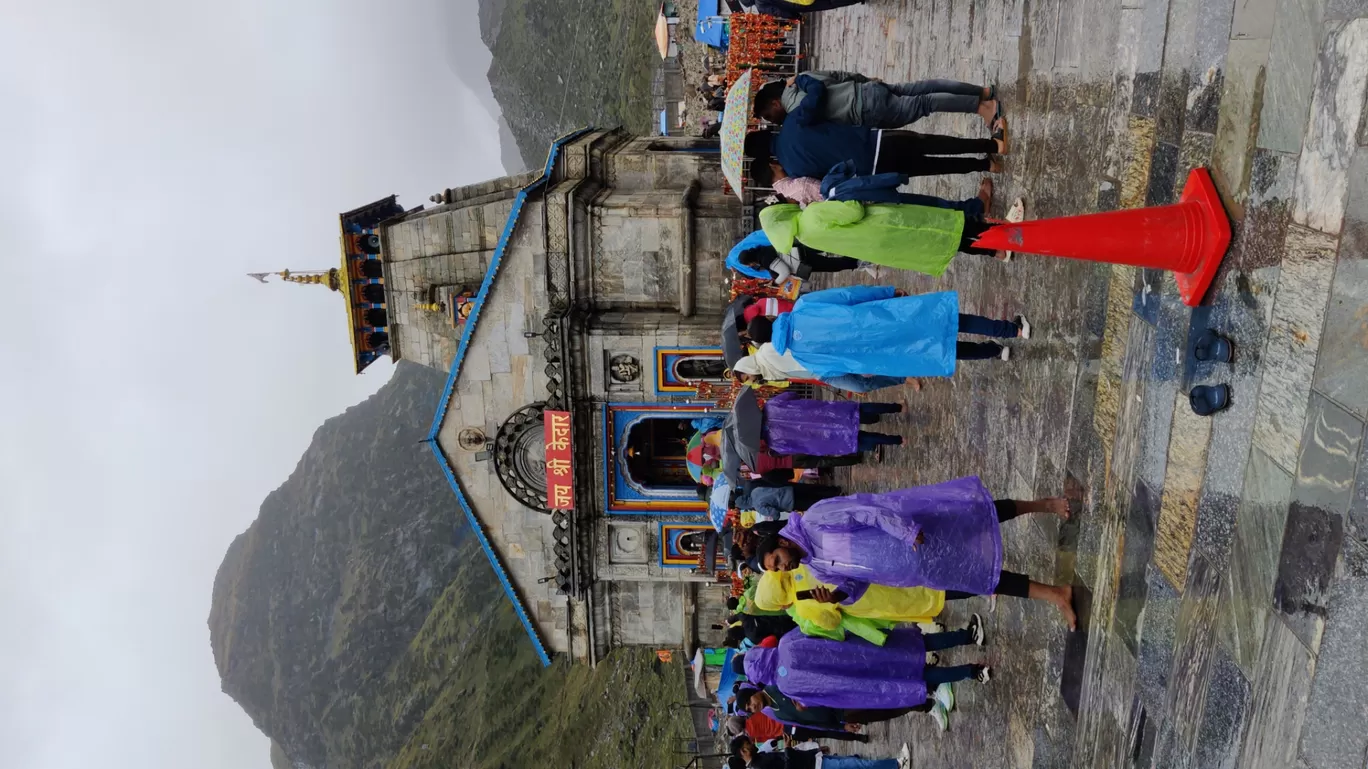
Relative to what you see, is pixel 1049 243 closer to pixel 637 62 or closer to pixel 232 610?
pixel 637 62

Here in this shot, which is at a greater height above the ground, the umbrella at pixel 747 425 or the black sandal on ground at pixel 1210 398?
the black sandal on ground at pixel 1210 398

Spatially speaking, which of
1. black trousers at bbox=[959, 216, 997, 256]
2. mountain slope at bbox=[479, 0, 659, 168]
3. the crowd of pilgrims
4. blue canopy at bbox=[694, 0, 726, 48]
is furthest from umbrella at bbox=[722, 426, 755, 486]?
mountain slope at bbox=[479, 0, 659, 168]

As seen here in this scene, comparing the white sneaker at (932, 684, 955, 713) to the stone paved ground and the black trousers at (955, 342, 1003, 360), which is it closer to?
the stone paved ground

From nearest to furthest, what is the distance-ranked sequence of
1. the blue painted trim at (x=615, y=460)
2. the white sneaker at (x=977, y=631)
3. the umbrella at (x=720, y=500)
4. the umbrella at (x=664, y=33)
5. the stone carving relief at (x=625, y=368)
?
the white sneaker at (x=977, y=631)
the umbrella at (x=720, y=500)
the stone carving relief at (x=625, y=368)
the blue painted trim at (x=615, y=460)
the umbrella at (x=664, y=33)

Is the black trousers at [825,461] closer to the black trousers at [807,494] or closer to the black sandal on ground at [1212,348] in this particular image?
the black trousers at [807,494]

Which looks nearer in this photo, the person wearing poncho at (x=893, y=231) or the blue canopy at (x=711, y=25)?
the person wearing poncho at (x=893, y=231)

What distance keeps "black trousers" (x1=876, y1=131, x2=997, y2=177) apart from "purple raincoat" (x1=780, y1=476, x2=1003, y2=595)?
2.40m

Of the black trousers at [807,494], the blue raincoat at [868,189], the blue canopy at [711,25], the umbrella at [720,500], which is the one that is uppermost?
the blue canopy at [711,25]

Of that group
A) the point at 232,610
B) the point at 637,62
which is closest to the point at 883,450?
the point at 637,62

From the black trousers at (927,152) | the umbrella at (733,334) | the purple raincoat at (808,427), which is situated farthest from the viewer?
the purple raincoat at (808,427)

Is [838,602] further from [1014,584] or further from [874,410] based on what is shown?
[874,410]

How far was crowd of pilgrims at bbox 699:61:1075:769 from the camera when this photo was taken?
16.6ft

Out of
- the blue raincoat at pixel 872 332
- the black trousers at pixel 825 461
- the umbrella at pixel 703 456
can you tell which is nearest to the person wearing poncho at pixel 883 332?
the blue raincoat at pixel 872 332

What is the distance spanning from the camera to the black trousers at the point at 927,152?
5.77 meters
